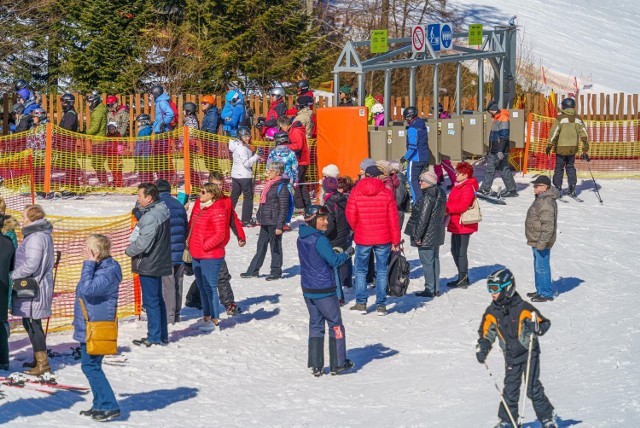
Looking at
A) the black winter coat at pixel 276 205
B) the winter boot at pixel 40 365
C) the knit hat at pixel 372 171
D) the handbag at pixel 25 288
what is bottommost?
the winter boot at pixel 40 365

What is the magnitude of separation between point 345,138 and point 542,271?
656 centimetres

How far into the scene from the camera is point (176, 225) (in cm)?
1377

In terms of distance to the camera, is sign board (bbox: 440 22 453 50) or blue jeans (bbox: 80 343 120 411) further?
sign board (bbox: 440 22 453 50)

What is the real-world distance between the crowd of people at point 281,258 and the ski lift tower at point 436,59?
3253 mm

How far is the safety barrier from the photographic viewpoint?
85.1ft

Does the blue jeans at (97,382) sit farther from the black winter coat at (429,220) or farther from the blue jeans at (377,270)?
the black winter coat at (429,220)

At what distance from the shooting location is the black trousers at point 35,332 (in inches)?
458

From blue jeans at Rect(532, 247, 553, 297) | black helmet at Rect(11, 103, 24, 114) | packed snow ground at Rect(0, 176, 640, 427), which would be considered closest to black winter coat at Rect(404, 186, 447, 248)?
packed snow ground at Rect(0, 176, 640, 427)

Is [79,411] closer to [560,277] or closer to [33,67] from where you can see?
Result: [560,277]

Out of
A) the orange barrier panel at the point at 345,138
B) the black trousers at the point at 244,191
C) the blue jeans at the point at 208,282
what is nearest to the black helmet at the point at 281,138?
the black trousers at the point at 244,191

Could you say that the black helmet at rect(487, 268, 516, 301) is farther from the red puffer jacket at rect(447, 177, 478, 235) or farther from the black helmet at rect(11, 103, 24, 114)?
the black helmet at rect(11, 103, 24, 114)

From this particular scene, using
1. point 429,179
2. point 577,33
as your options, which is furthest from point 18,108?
point 577,33

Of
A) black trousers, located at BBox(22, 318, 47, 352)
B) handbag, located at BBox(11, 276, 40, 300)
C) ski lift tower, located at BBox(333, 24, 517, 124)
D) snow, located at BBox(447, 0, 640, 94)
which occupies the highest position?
snow, located at BBox(447, 0, 640, 94)

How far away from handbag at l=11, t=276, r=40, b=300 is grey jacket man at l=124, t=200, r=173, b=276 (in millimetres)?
1475
